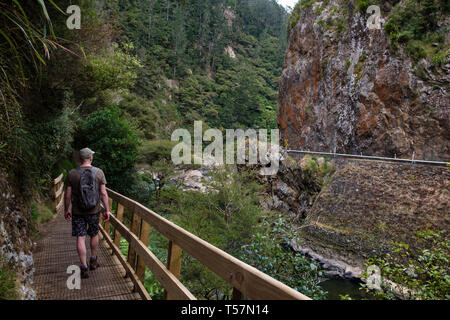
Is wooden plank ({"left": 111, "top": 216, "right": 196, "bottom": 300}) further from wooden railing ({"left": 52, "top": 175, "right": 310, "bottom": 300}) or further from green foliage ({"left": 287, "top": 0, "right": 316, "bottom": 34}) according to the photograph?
green foliage ({"left": 287, "top": 0, "right": 316, "bottom": 34})

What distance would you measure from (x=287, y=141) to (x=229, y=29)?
5397 cm

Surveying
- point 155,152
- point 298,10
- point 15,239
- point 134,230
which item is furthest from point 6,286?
point 298,10

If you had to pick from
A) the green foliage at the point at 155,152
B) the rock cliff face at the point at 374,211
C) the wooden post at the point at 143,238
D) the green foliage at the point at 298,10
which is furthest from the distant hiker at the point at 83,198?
the green foliage at the point at 298,10

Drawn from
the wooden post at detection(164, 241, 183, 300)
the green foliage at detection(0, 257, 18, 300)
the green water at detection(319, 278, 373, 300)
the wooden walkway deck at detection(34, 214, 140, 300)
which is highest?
the wooden post at detection(164, 241, 183, 300)

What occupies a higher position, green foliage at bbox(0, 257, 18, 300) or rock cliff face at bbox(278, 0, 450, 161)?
rock cliff face at bbox(278, 0, 450, 161)

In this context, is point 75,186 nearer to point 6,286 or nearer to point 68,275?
point 68,275

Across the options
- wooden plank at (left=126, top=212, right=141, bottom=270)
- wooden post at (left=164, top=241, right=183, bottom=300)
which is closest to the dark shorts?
wooden plank at (left=126, top=212, right=141, bottom=270)

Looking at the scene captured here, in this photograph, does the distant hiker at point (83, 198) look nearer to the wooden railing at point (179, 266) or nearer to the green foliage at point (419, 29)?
the wooden railing at point (179, 266)

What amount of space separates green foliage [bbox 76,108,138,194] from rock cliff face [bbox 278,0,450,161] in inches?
614

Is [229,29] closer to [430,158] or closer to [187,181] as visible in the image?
[187,181]

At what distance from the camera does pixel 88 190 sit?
3377mm

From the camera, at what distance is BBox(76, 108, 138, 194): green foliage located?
552 inches

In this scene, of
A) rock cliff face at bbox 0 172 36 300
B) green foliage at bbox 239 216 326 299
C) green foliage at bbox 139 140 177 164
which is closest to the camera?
rock cliff face at bbox 0 172 36 300
